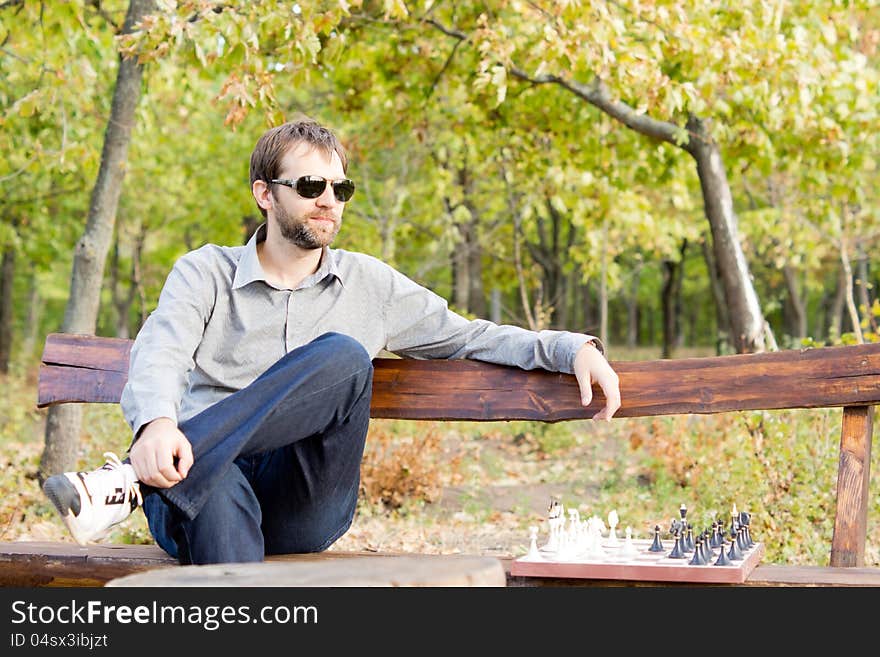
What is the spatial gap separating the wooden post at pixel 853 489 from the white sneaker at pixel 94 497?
2.19 metres

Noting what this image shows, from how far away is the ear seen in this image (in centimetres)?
362

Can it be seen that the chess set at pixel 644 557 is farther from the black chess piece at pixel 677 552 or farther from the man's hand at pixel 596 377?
the man's hand at pixel 596 377

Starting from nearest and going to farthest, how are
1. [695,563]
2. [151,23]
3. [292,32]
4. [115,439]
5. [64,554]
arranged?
1. [695,563]
2. [64,554]
3. [151,23]
4. [292,32]
5. [115,439]

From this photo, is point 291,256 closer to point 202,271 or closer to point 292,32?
point 202,271

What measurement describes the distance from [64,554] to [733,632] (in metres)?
2.07

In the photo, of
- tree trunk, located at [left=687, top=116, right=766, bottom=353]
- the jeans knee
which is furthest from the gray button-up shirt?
tree trunk, located at [left=687, top=116, right=766, bottom=353]

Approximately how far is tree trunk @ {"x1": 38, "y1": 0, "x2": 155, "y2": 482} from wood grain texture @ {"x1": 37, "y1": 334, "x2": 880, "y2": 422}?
270cm

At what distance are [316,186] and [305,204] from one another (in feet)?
0.23

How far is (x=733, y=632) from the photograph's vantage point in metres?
2.75

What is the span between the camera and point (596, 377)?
11.5ft

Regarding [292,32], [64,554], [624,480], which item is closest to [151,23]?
[292,32]

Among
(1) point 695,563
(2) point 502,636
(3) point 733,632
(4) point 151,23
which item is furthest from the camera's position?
(4) point 151,23

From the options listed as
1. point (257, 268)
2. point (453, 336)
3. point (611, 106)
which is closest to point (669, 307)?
point (611, 106)

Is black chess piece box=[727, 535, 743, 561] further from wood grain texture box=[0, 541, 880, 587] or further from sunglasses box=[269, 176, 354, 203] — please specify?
sunglasses box=[269, 176, 354, 203]
